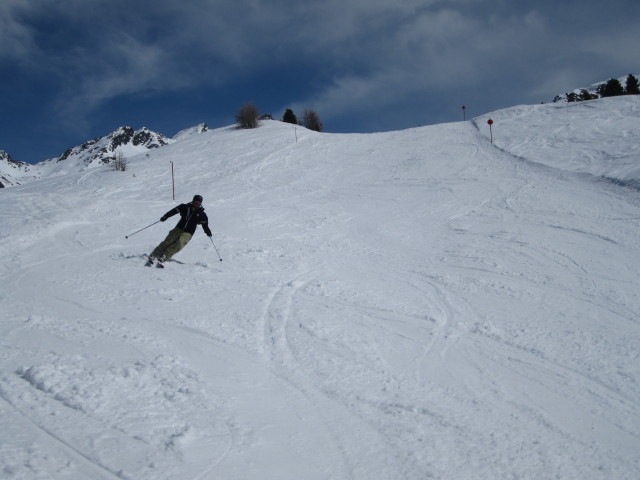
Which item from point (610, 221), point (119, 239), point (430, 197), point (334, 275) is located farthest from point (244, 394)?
point (430, 197)

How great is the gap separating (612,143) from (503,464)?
56.5 ft

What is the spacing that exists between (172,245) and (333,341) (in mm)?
5167

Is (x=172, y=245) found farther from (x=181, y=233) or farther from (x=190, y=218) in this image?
(x=190, y=218)

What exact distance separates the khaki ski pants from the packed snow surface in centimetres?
49

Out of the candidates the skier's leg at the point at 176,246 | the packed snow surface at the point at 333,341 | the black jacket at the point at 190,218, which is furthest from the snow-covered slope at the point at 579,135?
the skier's leg at the point at 176,246

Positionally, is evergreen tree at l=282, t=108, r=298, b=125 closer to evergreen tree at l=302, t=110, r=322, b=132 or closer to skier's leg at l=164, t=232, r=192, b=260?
evergreen tree at l=302, t=110, r=322, b=132

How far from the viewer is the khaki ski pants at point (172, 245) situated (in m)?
8.77

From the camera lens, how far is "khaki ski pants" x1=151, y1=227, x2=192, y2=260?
877 centimetres

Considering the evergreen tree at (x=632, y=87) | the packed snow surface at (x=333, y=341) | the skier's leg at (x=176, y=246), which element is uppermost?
the evergreen tree at (x=632, y=87)

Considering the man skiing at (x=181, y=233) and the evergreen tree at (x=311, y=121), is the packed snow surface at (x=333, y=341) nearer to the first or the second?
the man skiing at (x=181, y=233)

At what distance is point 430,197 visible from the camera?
46.1ft

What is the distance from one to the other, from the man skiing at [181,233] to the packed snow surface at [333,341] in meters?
0.48

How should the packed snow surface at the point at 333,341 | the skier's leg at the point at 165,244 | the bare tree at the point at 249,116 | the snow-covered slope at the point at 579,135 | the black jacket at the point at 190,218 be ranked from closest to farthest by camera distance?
the packed snow surface at the point at 333,341, the skier's leg at the point at 165,244, the black jacket at the point at 190,218, the snow-covered slope at the point at 579,135, the bare tree at the point at 249,116

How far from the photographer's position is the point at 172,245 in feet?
29.1
